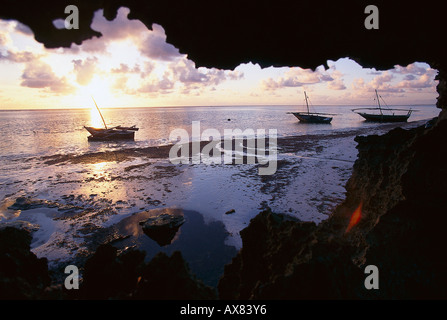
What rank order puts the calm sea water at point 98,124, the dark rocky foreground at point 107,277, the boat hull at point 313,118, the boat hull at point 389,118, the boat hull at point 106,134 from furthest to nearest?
the boat hull at point 313,118
the boat hull at point 389,118
the boat hull at point 106,134
the calm sea water at point 98,124
the dark rocky foreground at point 107,277

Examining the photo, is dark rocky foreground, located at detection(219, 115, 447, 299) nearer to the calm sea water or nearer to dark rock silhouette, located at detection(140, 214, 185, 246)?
dark rock silhouette, located at detection(140, 214, 185, 246)

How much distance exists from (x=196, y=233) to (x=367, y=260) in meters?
5.19

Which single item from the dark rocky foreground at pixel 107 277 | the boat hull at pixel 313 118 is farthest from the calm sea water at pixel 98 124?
the dark rocky foreground at pixel 107 277

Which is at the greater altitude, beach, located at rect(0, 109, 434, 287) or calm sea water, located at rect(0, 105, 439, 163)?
calm sea water, located at rect(0, 105, 439, 163)

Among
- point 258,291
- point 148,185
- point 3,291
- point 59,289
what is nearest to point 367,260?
point 258,291

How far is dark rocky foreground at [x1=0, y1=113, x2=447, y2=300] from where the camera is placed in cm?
271

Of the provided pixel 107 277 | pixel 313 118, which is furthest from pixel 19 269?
pixel 313 118

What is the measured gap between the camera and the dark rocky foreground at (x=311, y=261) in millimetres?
2715

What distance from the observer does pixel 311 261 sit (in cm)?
271

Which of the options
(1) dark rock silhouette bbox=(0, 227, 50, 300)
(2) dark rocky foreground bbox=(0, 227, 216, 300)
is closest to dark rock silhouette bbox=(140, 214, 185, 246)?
(2) dark rocky foreground bbox=(0, 227, 216, 300)

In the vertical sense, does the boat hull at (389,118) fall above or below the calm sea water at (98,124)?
above

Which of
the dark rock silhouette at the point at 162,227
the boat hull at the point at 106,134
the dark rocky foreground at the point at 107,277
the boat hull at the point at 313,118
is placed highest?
the boat hull at the point at 313,118

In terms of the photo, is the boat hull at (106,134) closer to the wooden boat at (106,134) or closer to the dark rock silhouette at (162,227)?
the wooden boat at (106,134)

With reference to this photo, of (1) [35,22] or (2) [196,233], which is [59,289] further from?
(2) [196,233]
